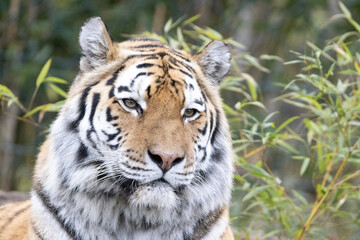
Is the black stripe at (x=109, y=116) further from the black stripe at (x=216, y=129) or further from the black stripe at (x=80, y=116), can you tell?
the black stripe at (x=216, y=129)

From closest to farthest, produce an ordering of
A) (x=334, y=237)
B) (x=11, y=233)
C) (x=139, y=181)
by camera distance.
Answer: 1. (x=139, y=181)
2. (x=11, y=233)
3. (x=334, y=237)

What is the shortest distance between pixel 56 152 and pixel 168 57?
56 centimetres

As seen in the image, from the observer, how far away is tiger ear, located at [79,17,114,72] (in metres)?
2.43

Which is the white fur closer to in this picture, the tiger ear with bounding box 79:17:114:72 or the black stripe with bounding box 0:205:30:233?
the tiger ear with bounding box 79:17:114:72

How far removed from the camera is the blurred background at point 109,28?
300 inches

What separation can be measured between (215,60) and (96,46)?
0.50 metres

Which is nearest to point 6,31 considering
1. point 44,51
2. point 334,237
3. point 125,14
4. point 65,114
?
Answer: point 44,51

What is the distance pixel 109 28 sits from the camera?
780cm

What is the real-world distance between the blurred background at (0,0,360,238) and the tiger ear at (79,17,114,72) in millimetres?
5071

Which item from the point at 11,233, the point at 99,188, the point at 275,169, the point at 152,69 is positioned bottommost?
the point at 275,169

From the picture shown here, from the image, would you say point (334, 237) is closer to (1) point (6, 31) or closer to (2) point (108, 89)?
(2) point (108, 89)

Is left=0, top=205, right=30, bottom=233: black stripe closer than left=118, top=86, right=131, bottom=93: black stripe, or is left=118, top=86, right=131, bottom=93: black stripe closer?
left=118, top=86, right=131, bottom=93: black stripe

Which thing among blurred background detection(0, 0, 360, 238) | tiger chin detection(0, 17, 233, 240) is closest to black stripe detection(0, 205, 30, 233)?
tiger chin detection(0, 17, 233, 240)

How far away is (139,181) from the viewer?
2.17m
